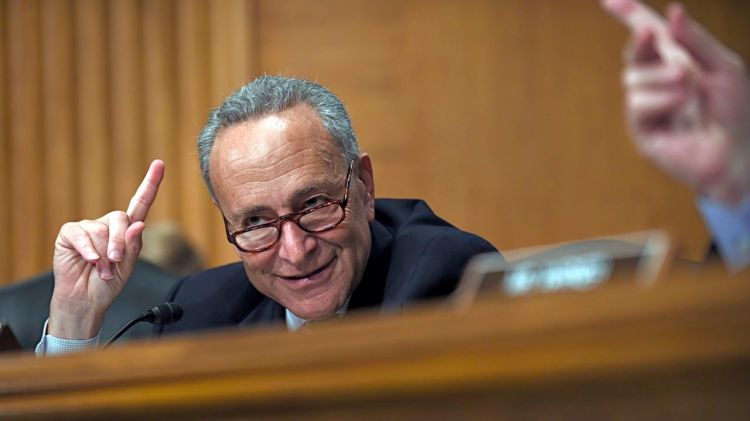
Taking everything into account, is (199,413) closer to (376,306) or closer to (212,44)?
(376,306)

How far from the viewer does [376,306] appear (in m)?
2.41

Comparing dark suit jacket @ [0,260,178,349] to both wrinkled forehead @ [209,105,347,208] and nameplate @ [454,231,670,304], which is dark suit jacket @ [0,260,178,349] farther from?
nameplate @ [454,231,670,304]

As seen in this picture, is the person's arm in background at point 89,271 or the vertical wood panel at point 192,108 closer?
the person's arm in background at point 89,271

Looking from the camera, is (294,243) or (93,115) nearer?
(294,243)

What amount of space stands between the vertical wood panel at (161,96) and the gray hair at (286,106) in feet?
8.06

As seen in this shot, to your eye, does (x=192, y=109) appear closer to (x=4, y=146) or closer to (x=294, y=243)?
(x=4, y=146)

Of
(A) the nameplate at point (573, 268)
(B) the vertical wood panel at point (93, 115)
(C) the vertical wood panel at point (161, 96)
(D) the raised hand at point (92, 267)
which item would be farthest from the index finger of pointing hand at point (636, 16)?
(B) the vertical wood panel at point (93, 115)

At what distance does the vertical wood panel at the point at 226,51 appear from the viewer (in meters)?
4.86

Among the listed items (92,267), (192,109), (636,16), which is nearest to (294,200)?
(92,267)

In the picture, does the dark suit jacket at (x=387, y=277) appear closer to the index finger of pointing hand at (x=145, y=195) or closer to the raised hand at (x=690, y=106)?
the index finger of pointing hand at (x=145, y=195)

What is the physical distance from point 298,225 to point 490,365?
1439 mm

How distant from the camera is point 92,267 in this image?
2600mm

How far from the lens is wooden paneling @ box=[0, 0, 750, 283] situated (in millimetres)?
4543

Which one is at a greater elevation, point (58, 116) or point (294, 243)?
point (294, 243)
